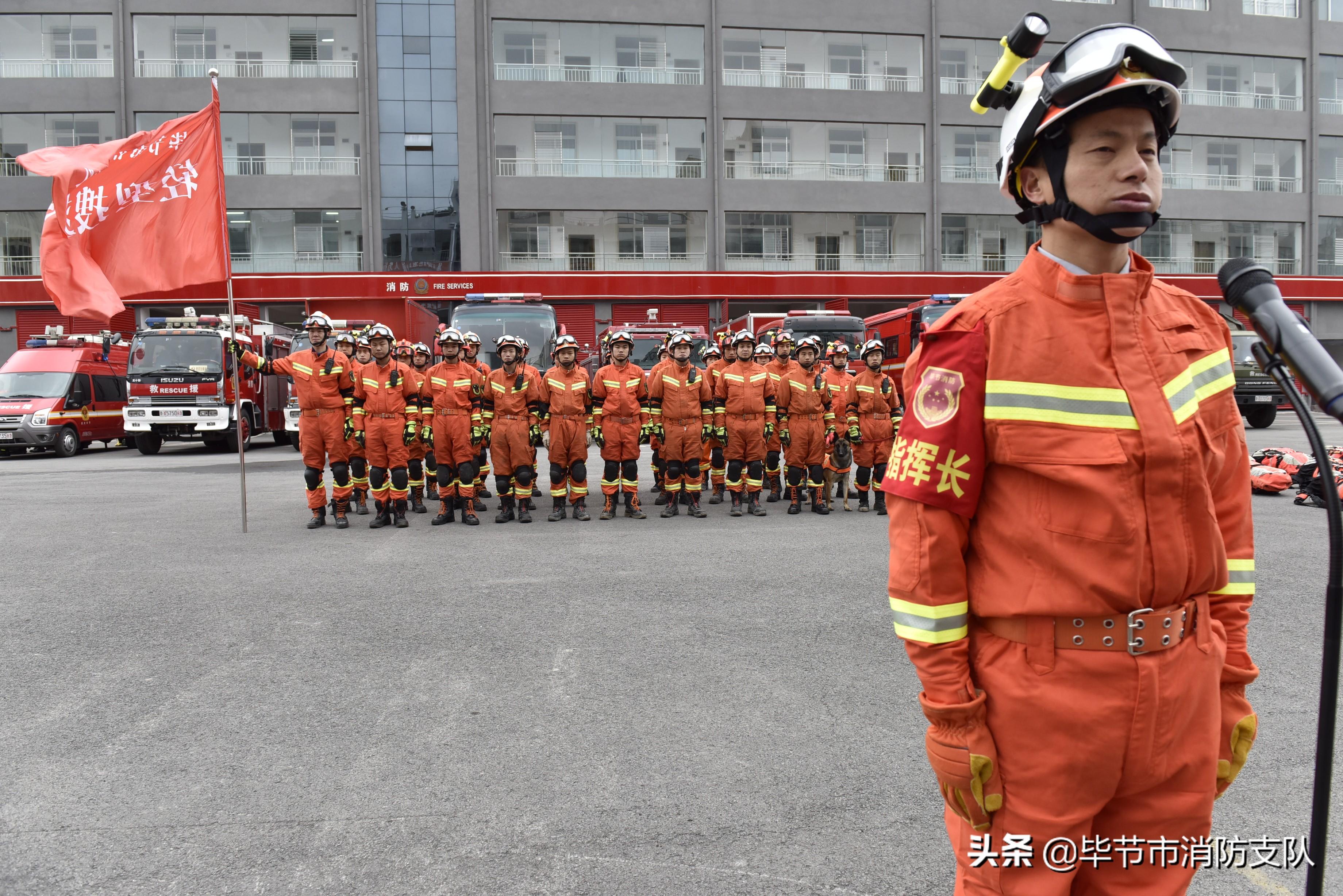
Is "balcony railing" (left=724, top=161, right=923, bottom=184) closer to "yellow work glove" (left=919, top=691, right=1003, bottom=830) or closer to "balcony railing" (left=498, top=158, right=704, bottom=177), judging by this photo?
"balcony railing" (left=498, top=158, right=704, bottom=177)

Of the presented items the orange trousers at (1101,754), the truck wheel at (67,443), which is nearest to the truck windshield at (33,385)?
the truck wheel at (67,443)

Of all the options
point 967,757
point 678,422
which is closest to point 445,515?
point 678,422

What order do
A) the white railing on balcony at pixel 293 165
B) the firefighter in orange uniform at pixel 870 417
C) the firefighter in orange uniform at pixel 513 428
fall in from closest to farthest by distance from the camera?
the firefighter in orange uniform at pixel 513 428 → the firefighter in orange uniform at pixel 870 417 → the white railing on balcony at pixel 293 165

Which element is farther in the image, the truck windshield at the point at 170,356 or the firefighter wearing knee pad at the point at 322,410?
the truck windshield at the point at 170,356

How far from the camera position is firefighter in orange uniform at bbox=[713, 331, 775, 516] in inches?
440

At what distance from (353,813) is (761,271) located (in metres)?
32.9

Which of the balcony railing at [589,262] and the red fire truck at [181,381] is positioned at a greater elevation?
the balcony railing at [589,262]

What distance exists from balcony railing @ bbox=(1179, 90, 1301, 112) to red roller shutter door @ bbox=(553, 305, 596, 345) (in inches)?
1025

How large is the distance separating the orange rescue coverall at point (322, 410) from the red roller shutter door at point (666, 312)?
2309 centimetres

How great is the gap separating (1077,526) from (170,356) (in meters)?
22.0

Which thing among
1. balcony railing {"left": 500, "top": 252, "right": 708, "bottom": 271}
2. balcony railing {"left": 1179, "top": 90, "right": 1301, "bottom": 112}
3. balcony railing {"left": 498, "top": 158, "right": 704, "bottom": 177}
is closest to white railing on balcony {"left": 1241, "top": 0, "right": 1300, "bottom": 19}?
balcony railing {"left": 1179, "top": 90, "right": 1301, "bottom": 112}

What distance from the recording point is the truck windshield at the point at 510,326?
1856 centimetres

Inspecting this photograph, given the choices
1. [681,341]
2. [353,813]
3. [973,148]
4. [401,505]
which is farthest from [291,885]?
[973,148]

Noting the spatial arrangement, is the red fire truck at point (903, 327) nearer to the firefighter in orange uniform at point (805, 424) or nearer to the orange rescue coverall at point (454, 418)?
the firefighter in orange uniform at point (805, 424)
